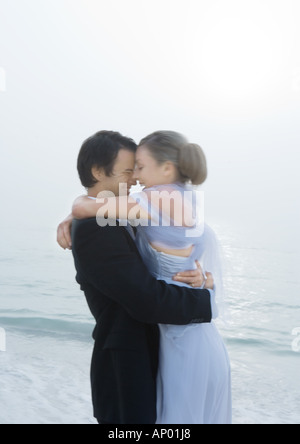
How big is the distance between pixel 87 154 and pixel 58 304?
981 centimetres

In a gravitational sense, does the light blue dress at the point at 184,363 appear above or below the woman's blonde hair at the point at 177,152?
below

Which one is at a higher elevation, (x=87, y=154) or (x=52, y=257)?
(x=87, y=154)

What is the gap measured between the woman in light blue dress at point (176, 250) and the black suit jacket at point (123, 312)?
0.20ft

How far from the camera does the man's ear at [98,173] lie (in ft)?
5.90

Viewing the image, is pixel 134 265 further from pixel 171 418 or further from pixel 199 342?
pixel 171 418

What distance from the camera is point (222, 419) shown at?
1.83m

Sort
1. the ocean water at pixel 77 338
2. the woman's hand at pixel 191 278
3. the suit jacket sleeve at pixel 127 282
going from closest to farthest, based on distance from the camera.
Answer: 1. the suit jacket sleeve at pixel 127 282
2. the woman's hand at pixel 191 278
3. the ocean water at pixel 77 338

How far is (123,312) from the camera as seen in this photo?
5.56 ft

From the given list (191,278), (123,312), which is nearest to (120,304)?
(123,312)

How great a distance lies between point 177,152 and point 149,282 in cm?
47

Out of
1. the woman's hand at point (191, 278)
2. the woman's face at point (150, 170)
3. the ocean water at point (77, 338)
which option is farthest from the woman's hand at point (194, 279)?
the woman's face at point (150, 170)

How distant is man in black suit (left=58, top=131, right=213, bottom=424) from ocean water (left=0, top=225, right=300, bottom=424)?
1.11 feet

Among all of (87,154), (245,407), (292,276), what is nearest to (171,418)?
(87,154)

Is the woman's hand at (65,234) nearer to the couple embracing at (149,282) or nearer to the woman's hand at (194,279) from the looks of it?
the couple embracing at (149,282)
